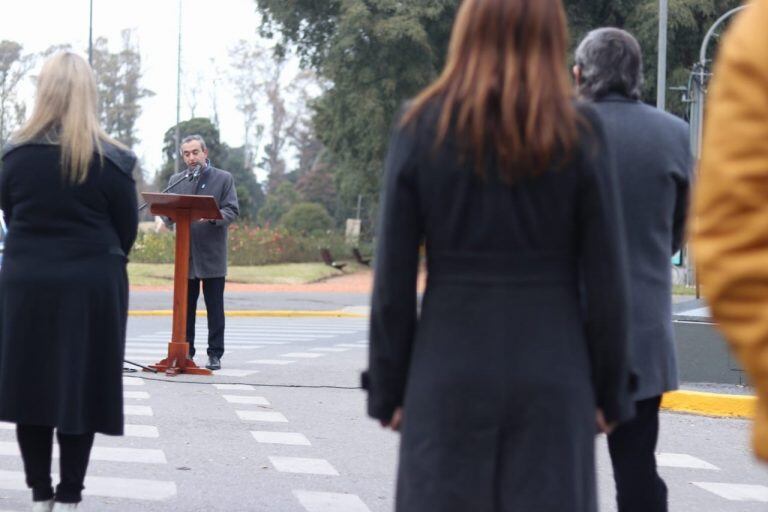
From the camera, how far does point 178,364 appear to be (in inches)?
425

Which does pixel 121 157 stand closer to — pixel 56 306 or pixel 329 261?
pixel 56 306

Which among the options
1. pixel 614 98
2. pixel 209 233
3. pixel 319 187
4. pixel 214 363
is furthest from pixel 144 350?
pixel 319 187

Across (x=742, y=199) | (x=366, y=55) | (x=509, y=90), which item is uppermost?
(x=366, y=55)

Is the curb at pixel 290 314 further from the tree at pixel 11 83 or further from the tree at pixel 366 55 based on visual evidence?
the tree at pixel 11 83

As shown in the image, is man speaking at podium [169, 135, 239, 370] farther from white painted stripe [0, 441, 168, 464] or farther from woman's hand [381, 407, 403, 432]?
woman's hand [381, 407, 403, 432]

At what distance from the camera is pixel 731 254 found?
69.7 inches

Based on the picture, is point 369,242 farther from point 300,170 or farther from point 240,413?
point 240,413

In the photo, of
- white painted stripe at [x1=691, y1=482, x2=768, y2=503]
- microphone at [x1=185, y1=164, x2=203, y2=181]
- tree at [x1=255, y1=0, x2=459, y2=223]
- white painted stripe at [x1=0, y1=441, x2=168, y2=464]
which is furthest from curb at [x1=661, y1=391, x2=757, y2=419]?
tree at [x1=255, y1=0, x2=459, y2=223]

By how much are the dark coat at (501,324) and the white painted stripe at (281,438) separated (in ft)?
15.7

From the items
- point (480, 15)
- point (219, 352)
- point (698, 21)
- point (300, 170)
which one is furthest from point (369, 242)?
point (480, 15)

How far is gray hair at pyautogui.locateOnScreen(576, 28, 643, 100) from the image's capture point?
170 inches

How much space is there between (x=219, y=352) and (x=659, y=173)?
7.50 m

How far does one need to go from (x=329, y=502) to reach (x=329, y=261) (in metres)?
33.2

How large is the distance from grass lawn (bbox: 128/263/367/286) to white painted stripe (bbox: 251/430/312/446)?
69.2 ft
